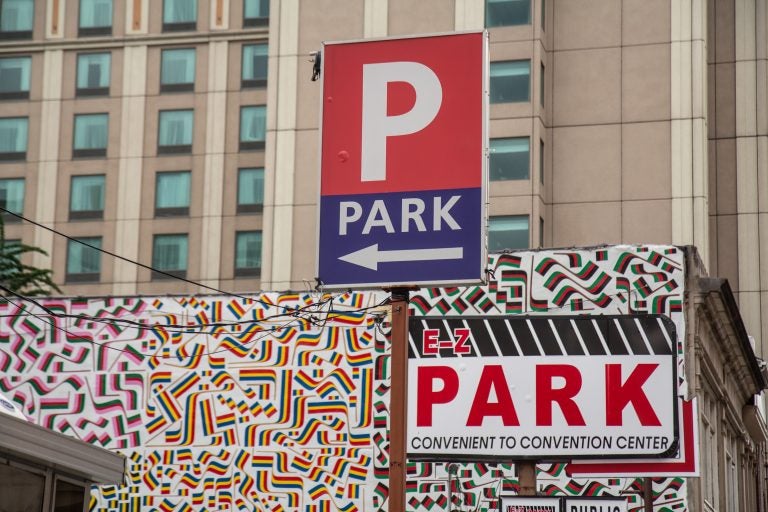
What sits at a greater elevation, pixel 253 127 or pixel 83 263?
pixel 253 127

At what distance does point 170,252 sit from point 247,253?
3.72 m

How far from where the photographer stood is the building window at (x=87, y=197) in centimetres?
6894

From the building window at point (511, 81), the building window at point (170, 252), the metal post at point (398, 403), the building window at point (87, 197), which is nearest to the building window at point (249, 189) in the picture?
the building window at point (170, 252)

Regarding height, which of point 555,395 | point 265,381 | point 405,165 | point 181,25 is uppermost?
point 181,25

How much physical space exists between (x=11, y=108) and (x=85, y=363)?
46.1 metres

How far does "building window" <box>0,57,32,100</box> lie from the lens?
7025 cm

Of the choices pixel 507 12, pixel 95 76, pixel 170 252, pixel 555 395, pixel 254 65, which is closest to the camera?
pixel 555 395

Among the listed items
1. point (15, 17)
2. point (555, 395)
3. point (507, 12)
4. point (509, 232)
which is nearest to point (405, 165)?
point (555, 395)

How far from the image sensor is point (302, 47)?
55.6 meters

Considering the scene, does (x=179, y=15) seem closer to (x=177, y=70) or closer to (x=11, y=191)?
(x=177, y=70)

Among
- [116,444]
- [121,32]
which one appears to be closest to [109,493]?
[116,444]

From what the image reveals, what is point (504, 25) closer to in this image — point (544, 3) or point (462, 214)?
point (544, 3)

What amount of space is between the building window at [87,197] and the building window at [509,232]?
23033mm

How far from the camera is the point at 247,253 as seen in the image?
6788 centimetres
